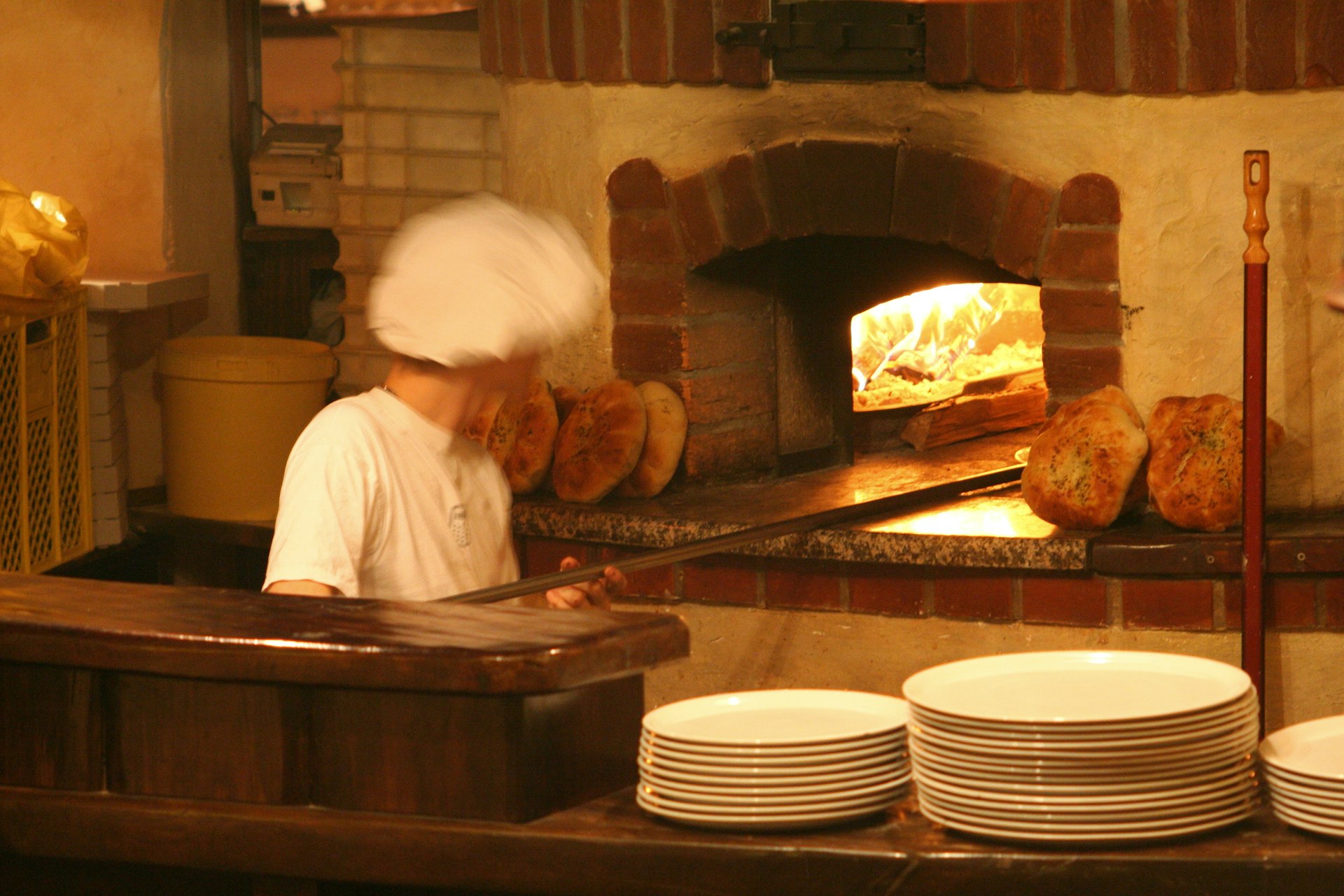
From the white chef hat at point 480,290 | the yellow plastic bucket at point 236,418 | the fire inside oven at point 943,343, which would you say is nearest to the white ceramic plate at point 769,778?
the white chef hat at point 480,290

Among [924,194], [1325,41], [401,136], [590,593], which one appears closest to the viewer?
[590,593]

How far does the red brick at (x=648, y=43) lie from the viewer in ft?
10.5

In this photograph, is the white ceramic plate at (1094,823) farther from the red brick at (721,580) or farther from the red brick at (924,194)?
the red brick at (924,194)

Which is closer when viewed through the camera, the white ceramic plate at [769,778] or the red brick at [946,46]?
the white ceramic plate at [769,778]

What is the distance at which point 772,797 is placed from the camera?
1.37m

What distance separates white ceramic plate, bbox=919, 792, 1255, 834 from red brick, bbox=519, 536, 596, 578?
6.25 ft

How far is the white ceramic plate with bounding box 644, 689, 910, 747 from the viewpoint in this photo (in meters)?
1.41

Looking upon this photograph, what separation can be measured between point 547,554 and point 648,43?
1016 millimetres

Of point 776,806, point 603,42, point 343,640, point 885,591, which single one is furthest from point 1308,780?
point 603,42

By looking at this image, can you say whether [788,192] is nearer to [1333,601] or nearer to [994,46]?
[994,46]

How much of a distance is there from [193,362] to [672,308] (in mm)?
1282

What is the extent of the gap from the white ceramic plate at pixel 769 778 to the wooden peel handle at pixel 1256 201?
1.53m

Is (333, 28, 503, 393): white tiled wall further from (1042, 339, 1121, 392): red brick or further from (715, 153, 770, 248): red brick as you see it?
(1042, 339, 1121, 392): red brick

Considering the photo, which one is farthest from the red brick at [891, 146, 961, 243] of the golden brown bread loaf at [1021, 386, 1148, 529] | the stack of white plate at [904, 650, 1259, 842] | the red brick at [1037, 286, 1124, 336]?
the stack of white plate at [904, 650, 1259, 842]
